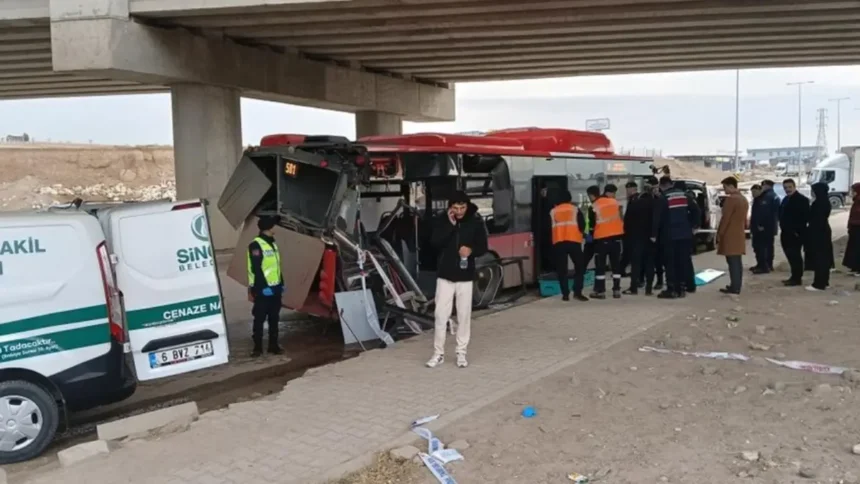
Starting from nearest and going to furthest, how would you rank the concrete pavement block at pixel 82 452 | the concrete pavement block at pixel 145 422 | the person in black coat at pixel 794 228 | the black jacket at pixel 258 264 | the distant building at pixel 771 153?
the concrete pavement block at pixel 82 452
the concrete pavement block at pixel 145 422
the black jacket at pixel 258 264
the person in black coat at pixel 794 228
the distant building at pixel 771 153

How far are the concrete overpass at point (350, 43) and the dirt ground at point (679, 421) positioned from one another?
11296 millimetres

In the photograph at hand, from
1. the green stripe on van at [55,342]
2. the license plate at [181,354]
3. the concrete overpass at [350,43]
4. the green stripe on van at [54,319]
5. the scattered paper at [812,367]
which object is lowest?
the scattered paper at [812,367]

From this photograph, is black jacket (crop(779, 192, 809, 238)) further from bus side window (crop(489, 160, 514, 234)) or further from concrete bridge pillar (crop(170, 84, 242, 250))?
concrete bridge pillar (crop(170, 84, 242, 250))

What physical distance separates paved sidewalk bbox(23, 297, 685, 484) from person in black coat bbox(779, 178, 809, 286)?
4.15 m

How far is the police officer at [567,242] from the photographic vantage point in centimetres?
1112

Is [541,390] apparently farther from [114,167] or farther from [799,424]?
[114,167]

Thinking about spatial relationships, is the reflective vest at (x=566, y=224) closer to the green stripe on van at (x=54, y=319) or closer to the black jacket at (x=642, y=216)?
the black jacket at (x=642, y=216)

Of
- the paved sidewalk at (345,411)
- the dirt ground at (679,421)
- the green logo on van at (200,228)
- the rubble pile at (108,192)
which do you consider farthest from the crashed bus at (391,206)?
the rubble pile at (108,192)

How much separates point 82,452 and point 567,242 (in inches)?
301

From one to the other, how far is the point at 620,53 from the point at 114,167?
43.5 meters

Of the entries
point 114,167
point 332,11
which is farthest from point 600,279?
point 114,167

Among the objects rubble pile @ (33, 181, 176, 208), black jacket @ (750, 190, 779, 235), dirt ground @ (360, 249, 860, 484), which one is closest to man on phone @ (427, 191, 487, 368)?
dirt ground @ (360, 249, 860, 484)

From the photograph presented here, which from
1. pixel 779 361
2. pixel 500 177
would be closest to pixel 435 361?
pixel 779 361

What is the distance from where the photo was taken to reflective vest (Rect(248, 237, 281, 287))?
829 cm
